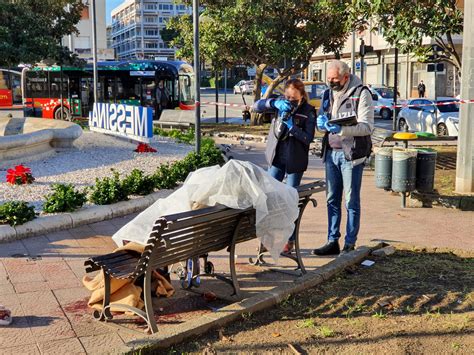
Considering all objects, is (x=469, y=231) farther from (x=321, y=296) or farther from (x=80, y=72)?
(x=80, y=72)

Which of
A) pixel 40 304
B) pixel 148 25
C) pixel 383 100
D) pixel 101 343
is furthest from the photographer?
pixel 148 25

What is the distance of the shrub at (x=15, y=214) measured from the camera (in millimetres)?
6609

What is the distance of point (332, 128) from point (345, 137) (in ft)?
0.55

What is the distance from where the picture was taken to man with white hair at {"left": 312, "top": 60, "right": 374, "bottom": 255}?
547 centimetres

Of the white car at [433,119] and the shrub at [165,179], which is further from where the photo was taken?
the white car at [433,119]

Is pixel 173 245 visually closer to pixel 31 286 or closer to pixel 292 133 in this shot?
pixel 31 286

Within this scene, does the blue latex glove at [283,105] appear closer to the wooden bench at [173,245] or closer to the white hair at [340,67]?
the white hair at [340,67]

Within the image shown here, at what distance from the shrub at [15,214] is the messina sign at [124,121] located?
515cm

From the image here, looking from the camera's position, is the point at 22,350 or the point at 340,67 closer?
the point at 22,350

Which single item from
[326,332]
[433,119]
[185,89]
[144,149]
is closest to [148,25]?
[185,89]

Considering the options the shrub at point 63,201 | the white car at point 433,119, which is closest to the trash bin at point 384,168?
the shrub at point 63,201

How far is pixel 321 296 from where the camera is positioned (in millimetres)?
4738

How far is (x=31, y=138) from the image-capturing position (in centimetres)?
1135

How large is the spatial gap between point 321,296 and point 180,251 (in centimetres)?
126
